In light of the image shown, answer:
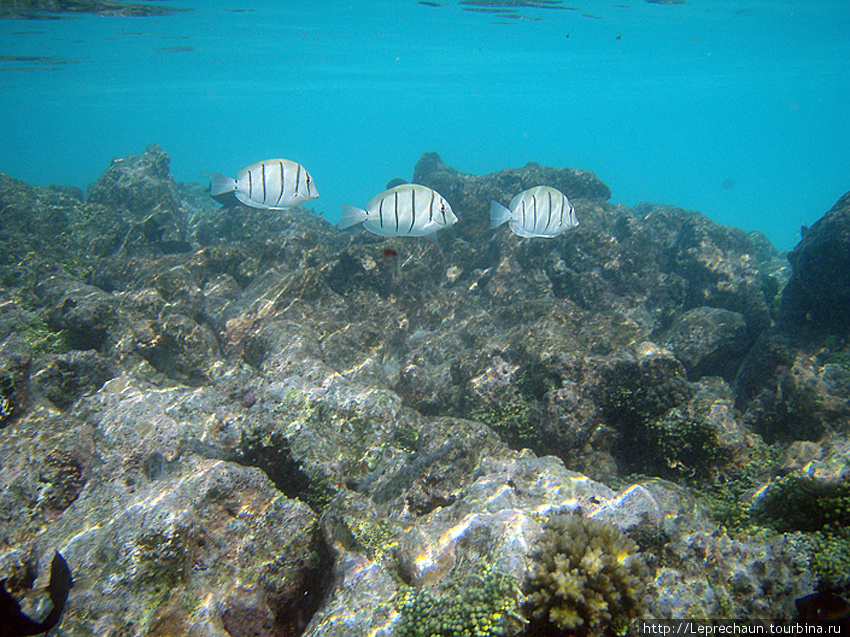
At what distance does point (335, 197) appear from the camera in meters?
68.9

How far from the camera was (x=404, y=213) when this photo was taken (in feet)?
12.7

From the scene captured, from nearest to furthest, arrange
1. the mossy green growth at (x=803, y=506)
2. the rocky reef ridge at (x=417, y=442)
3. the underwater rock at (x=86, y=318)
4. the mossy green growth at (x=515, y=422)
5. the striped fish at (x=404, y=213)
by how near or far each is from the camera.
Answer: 1. the rocky reef ridge at (x=417, y=442)
2. the mossy green growth at (x=803, y=506)
3. the striped fish at (x=404, y=213)
4. the mossy green growth at (x=515, y=422)
5. the underwater rock at (x=86, y=318)

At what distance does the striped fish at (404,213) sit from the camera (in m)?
3.85

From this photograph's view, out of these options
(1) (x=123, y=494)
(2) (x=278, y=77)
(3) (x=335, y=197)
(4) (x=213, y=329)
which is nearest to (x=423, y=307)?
(4) (x=213, y=329)

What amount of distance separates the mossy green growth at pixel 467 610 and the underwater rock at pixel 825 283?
737 centimetres

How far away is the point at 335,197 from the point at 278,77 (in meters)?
29.7

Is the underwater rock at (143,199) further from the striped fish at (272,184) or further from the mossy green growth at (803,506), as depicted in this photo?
the mossy green growth at (803,506)

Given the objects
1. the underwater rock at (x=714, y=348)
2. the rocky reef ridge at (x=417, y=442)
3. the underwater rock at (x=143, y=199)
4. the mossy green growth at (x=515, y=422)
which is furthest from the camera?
the underwater rock at (x=143, y=199)

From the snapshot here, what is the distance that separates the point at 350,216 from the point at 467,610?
339 centimetres

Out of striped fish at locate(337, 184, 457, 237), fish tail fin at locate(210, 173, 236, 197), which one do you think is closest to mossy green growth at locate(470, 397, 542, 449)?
striped fish at locate(337, 184, 457, 237)

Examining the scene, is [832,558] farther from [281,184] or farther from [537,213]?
[281,184]

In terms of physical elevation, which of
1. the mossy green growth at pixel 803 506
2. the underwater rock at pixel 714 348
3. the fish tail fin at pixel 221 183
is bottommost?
the underwater rock at pixel 714 348

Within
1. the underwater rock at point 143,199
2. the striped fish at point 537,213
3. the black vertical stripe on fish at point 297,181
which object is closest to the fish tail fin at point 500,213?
the striped fish at point 537,213

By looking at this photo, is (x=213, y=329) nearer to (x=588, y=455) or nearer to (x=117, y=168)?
(x=588, y=455)
